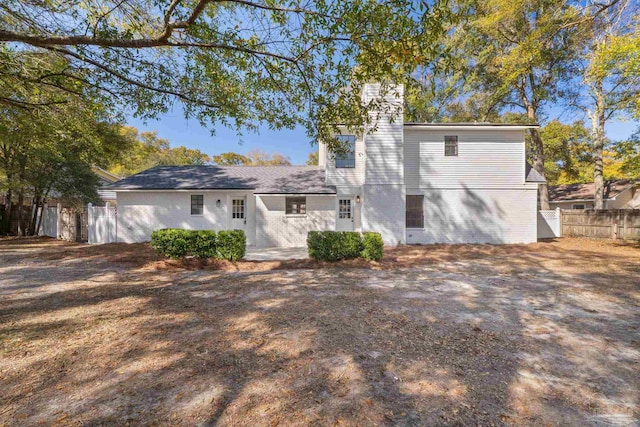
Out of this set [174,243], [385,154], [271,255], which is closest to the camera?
[174,243]

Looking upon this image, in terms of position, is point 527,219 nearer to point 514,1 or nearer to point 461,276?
point 461,276

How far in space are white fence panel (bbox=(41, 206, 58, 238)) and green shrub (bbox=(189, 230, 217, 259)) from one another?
12.1 metres

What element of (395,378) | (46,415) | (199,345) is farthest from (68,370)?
(395,378)

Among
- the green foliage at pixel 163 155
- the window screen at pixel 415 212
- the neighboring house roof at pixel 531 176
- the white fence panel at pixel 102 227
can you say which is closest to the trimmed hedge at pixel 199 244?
the white fence panel at pixel 102 227

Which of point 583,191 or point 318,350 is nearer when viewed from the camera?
point 318,350

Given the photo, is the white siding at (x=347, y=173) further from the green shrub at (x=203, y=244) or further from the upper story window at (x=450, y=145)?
the green shrub at (x=203, y=244)

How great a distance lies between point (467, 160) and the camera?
41.6 feet

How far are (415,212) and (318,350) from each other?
35.6 ft

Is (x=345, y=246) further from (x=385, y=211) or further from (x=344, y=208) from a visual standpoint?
(x=344, y=208)

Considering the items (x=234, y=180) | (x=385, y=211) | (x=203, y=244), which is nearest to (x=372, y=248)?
(x=385, y=211)

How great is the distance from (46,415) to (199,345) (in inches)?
53.7

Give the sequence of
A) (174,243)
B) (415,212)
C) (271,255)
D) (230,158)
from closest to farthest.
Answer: (174,243) < (271,255) < (415,212) < (230,158)

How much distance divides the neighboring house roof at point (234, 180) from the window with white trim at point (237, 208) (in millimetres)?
730

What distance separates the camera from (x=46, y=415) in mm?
2133
